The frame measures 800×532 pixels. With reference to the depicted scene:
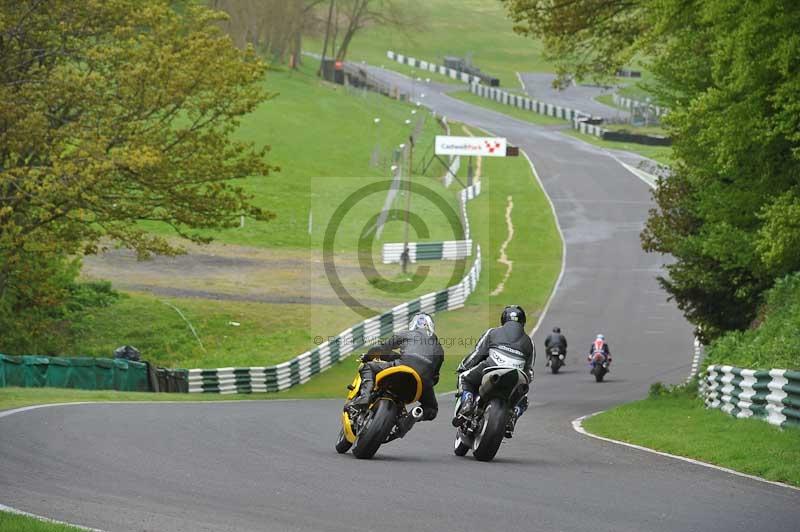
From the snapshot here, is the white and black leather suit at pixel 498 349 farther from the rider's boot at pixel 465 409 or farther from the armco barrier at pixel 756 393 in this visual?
the armco barrier at pixel 756 393

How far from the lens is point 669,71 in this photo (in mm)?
27016

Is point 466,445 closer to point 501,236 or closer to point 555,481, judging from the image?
point 555,481

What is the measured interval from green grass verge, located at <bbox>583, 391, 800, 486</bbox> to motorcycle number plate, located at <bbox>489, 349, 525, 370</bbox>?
247cm

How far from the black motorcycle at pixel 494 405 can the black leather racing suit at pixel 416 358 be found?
1.74 feet

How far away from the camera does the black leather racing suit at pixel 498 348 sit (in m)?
14.0

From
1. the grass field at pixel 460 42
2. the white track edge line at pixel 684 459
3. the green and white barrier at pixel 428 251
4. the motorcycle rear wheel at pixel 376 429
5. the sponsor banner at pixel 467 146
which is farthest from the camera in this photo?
the grass field at pixel 460 42

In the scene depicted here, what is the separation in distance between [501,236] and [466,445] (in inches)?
2006

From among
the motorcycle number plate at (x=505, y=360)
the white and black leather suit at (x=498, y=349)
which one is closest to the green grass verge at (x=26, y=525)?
the white and black leather suit at (x=498, y=349)

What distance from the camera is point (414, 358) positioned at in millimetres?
13484

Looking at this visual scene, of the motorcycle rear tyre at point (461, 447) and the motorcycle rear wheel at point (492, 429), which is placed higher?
the motorcycle rear wheel at point (492, 429)

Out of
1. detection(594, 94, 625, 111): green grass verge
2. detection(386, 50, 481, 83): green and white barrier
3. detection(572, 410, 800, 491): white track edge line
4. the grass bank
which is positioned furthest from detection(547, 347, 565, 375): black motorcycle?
detection(386, 50, 481, 83): green and white barrier

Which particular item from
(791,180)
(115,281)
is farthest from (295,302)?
(791,180)

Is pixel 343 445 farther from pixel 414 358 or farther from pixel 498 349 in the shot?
pixel 498 349

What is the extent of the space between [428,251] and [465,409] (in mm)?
41413
